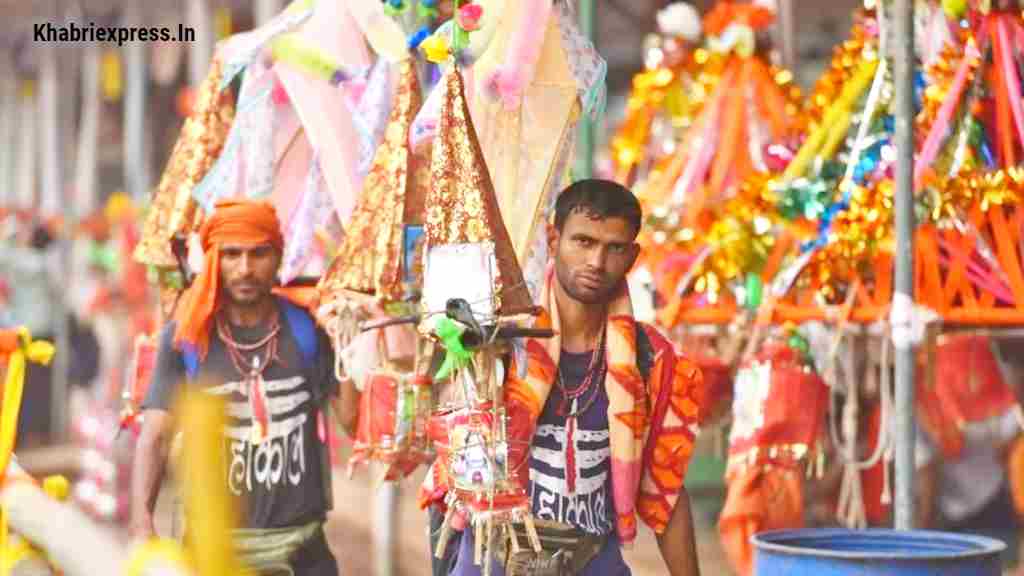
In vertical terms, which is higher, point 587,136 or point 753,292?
point 587,136

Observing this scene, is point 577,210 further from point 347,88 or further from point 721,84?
point 721,84

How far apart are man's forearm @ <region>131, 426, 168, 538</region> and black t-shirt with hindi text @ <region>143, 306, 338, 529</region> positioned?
0.11 metres

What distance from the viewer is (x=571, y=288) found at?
15.0 feet

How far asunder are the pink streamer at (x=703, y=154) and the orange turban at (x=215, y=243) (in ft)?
7.68

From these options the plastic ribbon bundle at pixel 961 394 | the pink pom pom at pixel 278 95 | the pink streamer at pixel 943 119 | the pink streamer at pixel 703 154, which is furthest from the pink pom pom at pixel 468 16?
the plastic ribbon bundle at pixel 961 394

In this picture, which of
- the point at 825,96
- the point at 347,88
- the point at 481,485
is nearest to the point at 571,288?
the point at 481,485

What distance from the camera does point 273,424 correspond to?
573 cm

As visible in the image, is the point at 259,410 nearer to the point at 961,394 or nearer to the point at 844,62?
the point at 844,62

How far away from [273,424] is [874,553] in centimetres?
218

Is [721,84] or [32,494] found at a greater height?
[721,84]

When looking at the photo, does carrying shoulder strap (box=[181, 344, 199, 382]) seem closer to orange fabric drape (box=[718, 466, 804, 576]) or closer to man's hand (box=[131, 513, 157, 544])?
man's hand (box=[131, 513, 157, 544])

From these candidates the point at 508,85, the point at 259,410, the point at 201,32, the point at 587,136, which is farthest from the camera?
the point at 201,32

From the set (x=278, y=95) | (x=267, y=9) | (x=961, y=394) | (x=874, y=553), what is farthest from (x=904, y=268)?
(x=267, y=9)

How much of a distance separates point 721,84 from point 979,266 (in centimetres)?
232
